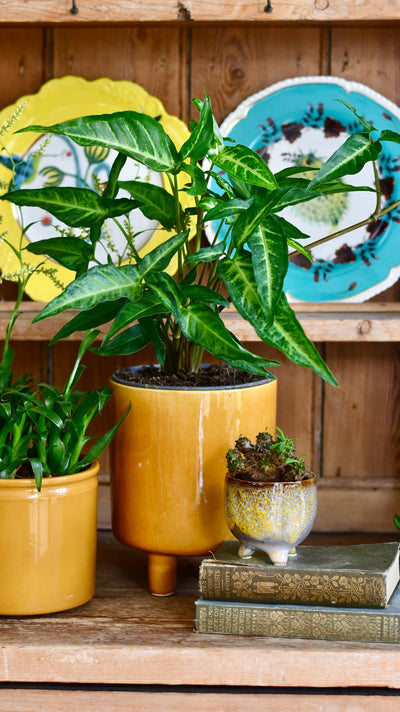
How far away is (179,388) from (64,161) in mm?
474

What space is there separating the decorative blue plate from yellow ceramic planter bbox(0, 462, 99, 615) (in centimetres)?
48

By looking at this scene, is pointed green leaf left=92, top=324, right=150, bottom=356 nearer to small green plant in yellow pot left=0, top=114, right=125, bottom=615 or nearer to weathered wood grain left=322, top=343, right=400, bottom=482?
small green plant in yellow pot left=0, top=114, right=125, bottom=615

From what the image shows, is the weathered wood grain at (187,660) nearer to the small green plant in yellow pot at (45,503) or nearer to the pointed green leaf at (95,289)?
the small green plant in yellow pot at (45,503)

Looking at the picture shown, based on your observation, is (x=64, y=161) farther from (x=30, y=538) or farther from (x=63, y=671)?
(x=63, y=671)

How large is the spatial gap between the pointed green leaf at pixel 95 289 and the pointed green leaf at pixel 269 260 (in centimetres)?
14

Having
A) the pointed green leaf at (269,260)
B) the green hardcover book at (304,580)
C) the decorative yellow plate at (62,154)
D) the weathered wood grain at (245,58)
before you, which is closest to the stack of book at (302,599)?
the green hardcover book at (304,580)

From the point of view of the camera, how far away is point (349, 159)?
0.87m

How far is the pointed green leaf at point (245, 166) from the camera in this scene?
2.76 ft

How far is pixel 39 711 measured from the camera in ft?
2.72

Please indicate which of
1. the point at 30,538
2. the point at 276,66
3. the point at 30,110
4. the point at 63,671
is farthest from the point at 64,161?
the point at 63,671

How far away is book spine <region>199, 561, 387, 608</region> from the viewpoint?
2.72 feet

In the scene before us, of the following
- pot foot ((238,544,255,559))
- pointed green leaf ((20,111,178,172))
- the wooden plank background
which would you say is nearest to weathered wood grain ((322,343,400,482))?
the wooden plank background

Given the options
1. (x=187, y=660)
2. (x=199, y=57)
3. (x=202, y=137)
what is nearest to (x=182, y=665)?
(x=187, y=660)

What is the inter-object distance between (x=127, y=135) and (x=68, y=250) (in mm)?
192
